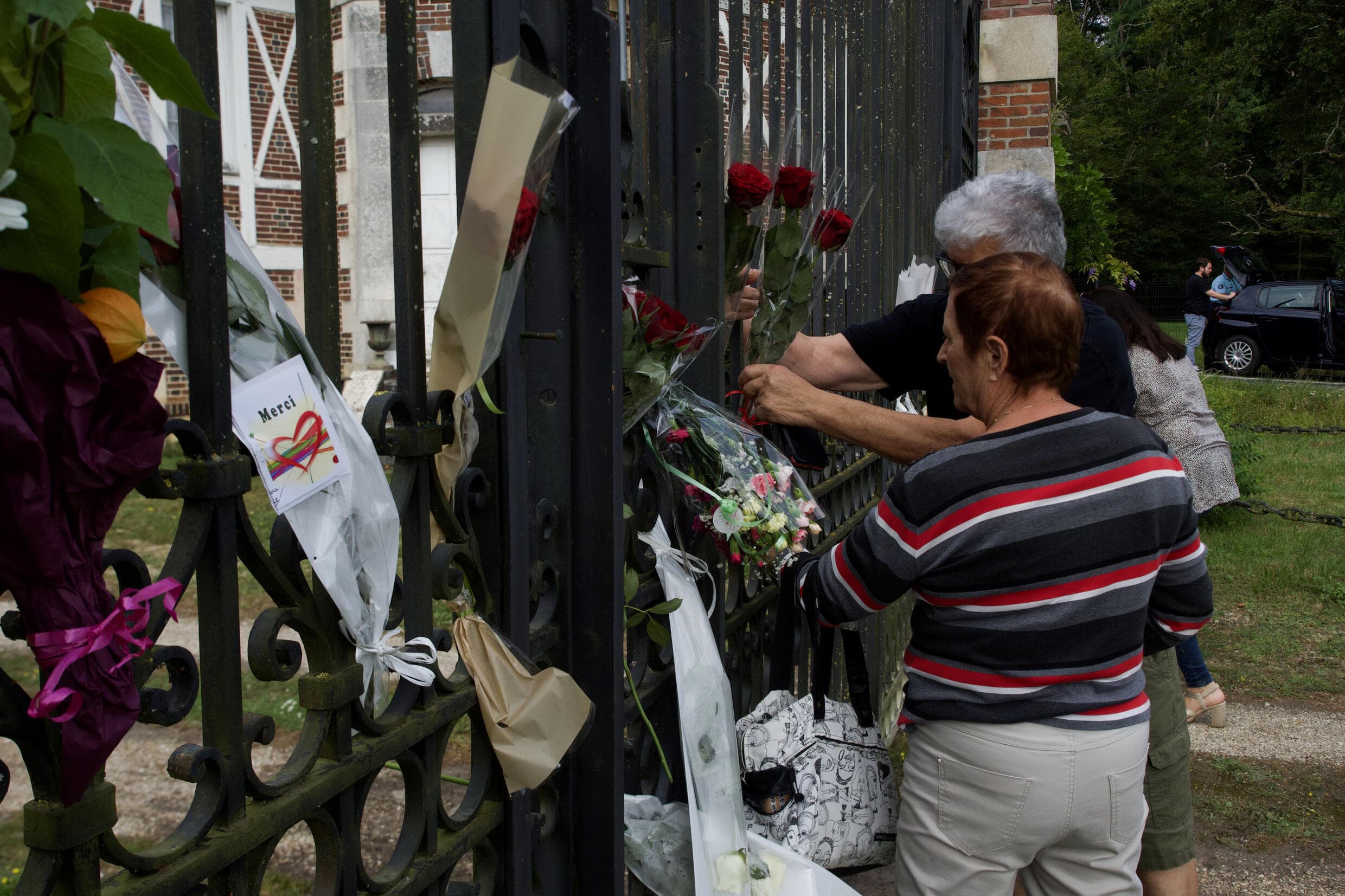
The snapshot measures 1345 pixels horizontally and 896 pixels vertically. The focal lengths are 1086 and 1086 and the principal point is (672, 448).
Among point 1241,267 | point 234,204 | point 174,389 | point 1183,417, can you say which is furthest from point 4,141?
point 1241,267

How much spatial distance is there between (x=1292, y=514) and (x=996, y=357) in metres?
7.44

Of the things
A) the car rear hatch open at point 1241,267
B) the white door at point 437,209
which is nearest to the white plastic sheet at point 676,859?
the white door at point 437,209

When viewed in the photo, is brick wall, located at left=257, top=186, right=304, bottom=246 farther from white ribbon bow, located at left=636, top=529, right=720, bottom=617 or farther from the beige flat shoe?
white ribbon bow, located at left=636, top=529, right=720, bottom=617

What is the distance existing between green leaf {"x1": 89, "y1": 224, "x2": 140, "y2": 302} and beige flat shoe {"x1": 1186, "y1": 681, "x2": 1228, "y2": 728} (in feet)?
16.2

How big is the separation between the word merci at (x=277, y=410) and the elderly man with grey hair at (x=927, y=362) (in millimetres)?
1447

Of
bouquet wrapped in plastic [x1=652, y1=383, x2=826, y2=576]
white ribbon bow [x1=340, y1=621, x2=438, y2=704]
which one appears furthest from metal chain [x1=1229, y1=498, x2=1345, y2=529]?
white ribbon bow [x1=340, y1=621, x2=438, y2=704]

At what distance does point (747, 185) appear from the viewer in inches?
85.3

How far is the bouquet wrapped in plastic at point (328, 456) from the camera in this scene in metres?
1.06

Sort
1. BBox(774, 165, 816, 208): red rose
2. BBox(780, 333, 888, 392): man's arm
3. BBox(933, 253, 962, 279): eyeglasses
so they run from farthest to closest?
BBox(933, 253, 962, 279): eyeglasses
BBox(780, 333, 888, 392): man's arm
BBox(774, 165, 816, 208): red rose

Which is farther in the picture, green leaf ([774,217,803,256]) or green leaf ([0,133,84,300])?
green leaf ([774,217,803,256])

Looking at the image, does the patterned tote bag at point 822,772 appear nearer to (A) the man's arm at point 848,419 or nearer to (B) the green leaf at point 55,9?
(A) the man's arm at point 848,419

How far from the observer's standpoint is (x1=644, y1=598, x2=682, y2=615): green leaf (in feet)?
6.46

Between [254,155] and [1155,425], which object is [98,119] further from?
[254,155]

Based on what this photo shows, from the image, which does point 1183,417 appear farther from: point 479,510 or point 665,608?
point 479,510
